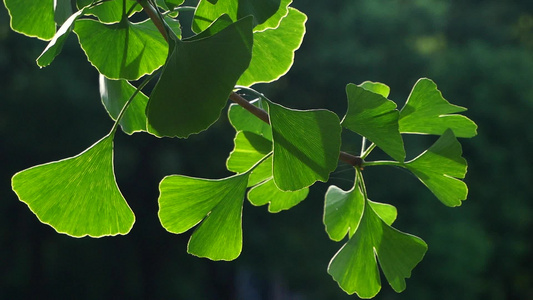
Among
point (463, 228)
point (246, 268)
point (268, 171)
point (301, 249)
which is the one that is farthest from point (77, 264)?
point (268, 171)

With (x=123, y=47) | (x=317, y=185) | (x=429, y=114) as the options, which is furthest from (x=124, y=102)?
(x=317, y=185)

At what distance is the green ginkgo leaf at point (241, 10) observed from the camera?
0.76 ft

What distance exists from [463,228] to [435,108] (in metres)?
6.47

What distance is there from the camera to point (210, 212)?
270 millimetres

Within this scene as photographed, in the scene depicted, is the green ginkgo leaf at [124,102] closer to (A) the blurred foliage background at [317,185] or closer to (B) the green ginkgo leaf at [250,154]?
(B) the green ginkgo leaf at [250,154]

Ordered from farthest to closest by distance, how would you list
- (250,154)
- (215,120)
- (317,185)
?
(317,185), (250,154), (215,120)

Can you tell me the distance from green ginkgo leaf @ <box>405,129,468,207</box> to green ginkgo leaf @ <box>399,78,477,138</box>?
17 millimetres

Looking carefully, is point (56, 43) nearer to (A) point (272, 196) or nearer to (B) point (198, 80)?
(B) point (198, 80)

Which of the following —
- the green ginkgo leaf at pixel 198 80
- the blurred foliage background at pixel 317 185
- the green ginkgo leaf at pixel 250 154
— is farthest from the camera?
the blurred foliage background at pixel 317 185

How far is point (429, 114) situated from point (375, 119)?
2.5 inches

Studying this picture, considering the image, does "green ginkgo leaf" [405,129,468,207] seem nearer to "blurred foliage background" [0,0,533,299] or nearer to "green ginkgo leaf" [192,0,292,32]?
"green ginkgo leaf" [192,0,292,32]

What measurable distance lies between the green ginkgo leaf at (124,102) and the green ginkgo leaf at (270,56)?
0.16 ft

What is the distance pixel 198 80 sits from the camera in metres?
0.21

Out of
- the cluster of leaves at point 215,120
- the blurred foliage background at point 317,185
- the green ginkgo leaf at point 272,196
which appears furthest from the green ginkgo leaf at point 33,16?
the blurred foliage background at point 317,185
